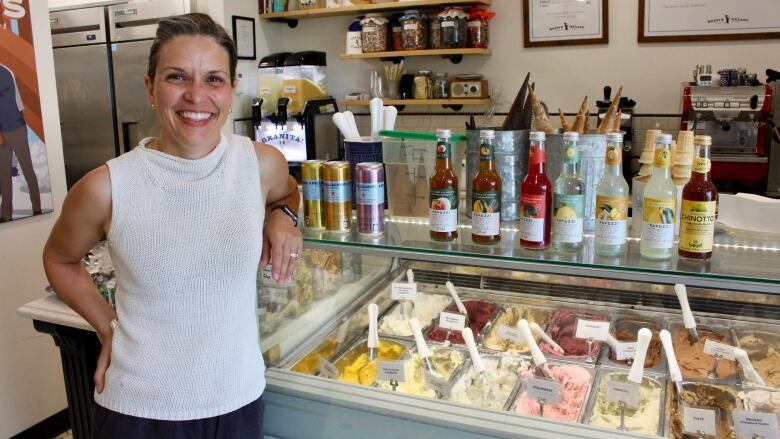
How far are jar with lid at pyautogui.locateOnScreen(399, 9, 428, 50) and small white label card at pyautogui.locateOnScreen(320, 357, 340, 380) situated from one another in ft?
9.91

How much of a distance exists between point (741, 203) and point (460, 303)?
947mm

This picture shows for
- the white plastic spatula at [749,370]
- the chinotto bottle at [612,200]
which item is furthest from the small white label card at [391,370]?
the white plastic spatula at [749,370]

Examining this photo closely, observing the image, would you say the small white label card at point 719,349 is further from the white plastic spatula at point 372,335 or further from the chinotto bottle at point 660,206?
the white plastic spatula at point 372,335

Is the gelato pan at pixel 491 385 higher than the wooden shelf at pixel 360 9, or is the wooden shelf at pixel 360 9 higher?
the wooden shelf at pixel 360 9

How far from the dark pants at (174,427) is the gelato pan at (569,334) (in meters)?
0.94

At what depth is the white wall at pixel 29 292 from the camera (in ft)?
10.3

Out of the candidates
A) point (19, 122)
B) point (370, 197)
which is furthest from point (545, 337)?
point (19, 122)

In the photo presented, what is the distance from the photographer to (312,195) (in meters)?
1.81

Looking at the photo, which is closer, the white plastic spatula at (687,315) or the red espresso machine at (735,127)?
the white plastic spatula at (687,315)

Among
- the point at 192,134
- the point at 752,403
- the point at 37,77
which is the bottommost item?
the point at 752,403

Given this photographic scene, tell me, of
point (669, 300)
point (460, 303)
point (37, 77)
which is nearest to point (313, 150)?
point (37, 77)

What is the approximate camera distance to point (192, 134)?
1.48m

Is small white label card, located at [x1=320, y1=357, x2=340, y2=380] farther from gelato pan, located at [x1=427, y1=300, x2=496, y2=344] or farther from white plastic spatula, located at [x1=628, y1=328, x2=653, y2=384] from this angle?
white plastic spatula, located at [x1=628, y1=328, x2=653, y2=384]

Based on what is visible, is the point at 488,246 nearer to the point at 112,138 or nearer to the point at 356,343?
the point at 356,343
